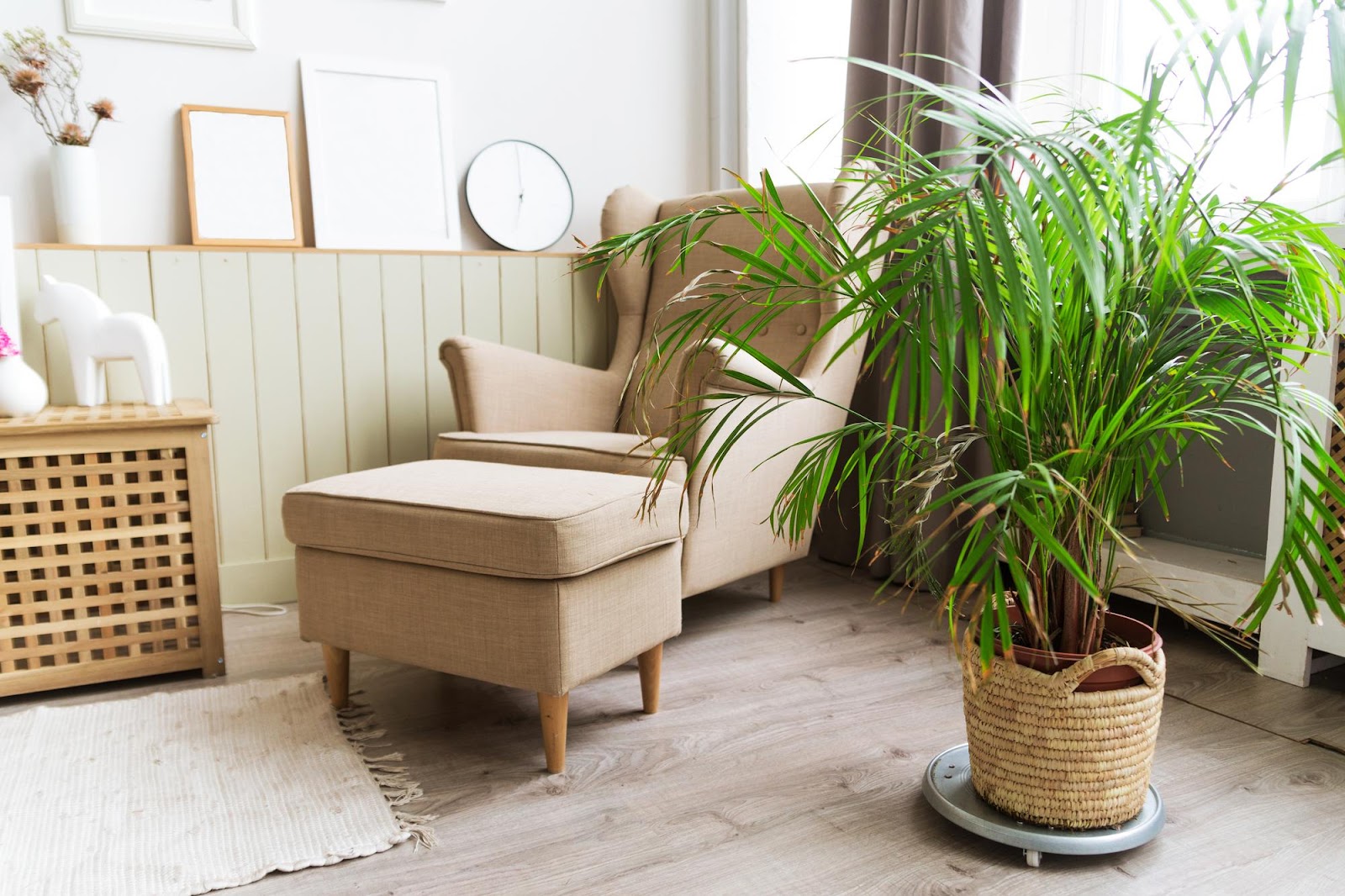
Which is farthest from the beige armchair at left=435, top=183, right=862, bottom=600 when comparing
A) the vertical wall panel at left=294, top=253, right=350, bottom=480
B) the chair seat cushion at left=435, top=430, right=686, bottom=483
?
the vertical wall panel at left=294, top=253, right=350, bottom=480

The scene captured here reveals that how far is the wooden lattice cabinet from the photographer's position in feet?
5.75

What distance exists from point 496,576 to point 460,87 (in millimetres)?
1647

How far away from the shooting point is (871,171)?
46.3 inches

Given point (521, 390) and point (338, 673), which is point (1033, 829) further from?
point (521, 390)

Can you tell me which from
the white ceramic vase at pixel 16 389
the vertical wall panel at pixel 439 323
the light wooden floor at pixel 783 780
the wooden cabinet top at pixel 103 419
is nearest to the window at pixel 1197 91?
the light wooden floor at pixel 783 780

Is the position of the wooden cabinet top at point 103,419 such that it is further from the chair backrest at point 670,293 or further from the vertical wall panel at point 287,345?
the chair backrest at point 670,293

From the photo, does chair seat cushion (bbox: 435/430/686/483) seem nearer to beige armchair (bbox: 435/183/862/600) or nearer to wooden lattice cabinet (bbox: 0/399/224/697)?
beige armchair (bbox: 435/183/862/600)

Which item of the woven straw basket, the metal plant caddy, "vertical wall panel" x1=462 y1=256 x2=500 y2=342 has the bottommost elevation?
the metal plant caddy

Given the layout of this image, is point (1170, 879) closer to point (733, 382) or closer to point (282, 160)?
point (733, 382)

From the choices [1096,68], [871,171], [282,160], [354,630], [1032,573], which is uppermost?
[1096,68]

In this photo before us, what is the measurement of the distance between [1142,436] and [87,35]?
7.68 feet

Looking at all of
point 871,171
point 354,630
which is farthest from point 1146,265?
point 354,630

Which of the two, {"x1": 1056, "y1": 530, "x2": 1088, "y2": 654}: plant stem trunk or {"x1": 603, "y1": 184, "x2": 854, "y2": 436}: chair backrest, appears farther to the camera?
{"x1": 603, "y1": 184, "x2": 854, "y2": 436}: chair backrest

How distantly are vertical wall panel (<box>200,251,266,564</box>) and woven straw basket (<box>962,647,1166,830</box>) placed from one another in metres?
1.78
